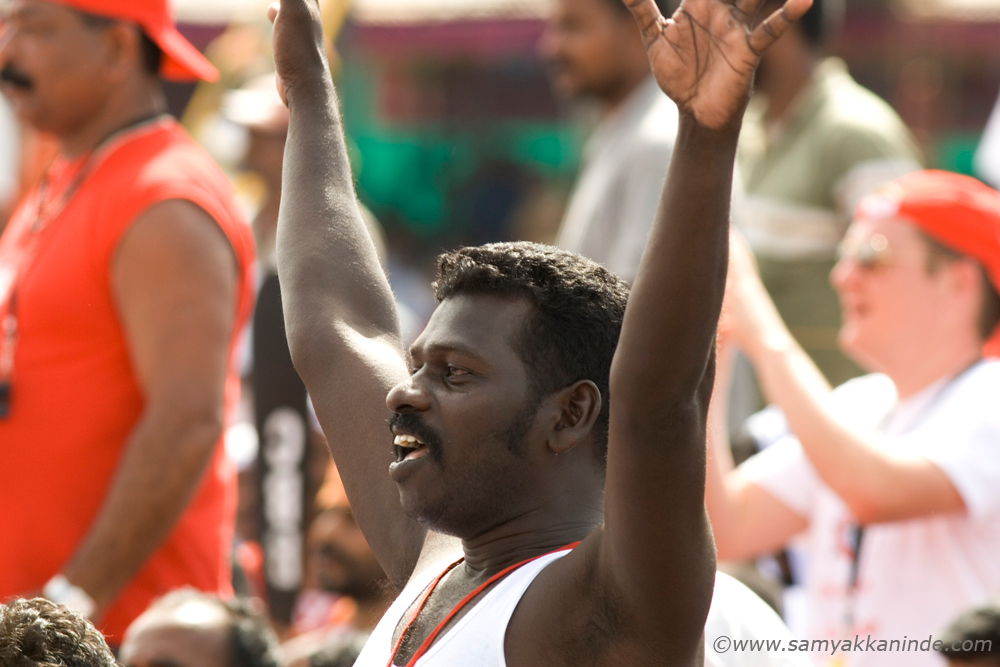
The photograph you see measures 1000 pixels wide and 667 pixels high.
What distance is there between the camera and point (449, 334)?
186 centimetres

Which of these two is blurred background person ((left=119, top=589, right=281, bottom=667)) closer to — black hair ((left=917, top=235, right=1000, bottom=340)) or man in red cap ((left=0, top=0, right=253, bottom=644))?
man in red cap ((left=0, top=0, right=253, bottom=644))

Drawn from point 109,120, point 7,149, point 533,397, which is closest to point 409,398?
point 533,397

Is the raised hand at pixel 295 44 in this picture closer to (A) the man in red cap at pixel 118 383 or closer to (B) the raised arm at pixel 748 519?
(A) the man in red cap at pixel 118 383

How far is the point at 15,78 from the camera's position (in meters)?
3.48

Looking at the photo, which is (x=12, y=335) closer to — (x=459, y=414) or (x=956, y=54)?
(x=459, y=414)

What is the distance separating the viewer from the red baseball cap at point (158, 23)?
347cm

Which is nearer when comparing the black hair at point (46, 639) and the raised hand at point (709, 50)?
the raised hand at point (709, 50)

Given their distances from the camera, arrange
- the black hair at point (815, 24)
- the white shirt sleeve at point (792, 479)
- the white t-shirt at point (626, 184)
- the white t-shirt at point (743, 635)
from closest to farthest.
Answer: the white t-shirt at point (743, 635) → the white shirt sleeve at point (792, 479) → the white t-shirt at point (626, 184) → the black hair at point (815, 24)

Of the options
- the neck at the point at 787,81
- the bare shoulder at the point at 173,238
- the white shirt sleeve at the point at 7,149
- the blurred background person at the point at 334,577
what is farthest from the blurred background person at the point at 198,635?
the white shirt sleeve at the point at 7,149

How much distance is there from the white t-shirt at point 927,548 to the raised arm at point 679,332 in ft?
6.00

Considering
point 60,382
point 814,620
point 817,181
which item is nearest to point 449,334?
point 60,382

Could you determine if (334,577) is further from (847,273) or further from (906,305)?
(906,305)

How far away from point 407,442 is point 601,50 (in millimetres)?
2563

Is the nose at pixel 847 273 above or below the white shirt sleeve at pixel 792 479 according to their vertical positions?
above
